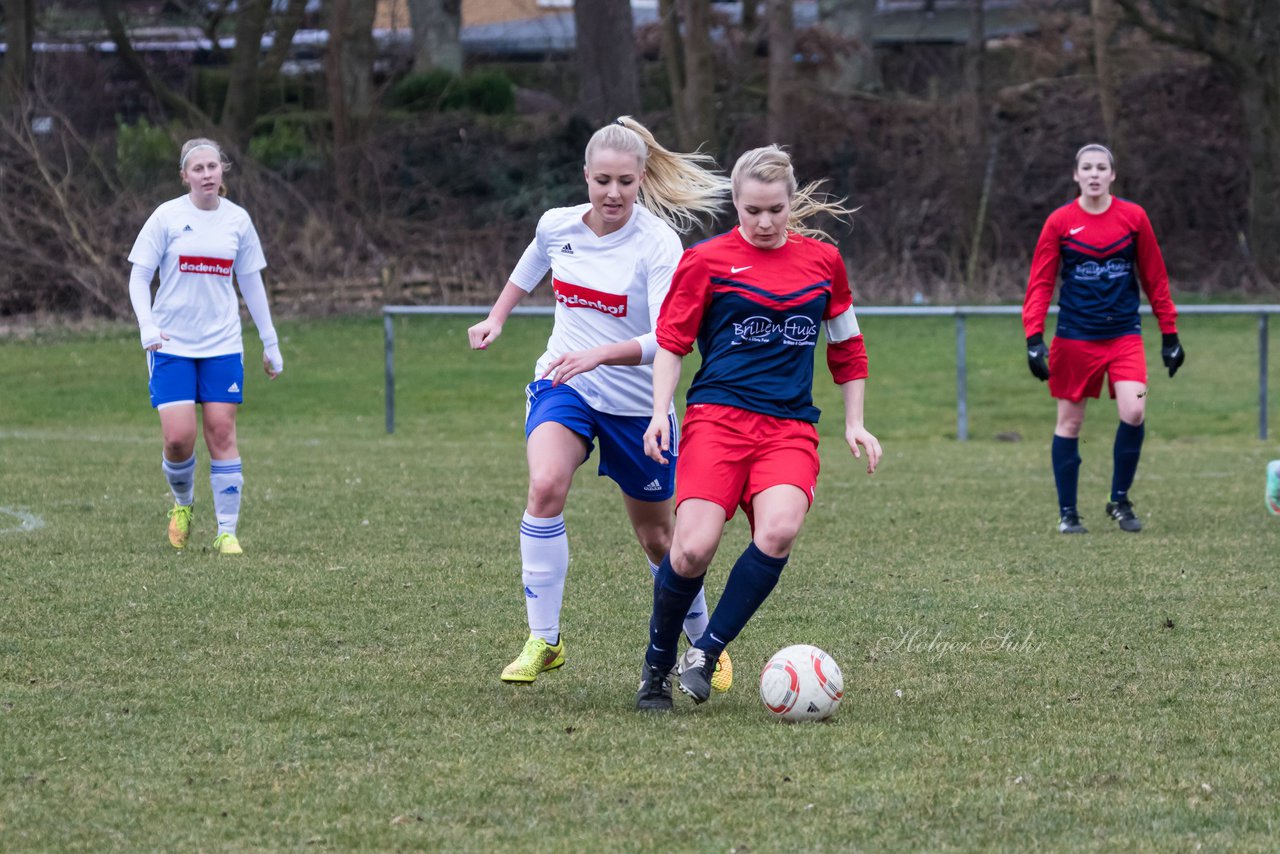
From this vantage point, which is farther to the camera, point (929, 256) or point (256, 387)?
point (929, 256)

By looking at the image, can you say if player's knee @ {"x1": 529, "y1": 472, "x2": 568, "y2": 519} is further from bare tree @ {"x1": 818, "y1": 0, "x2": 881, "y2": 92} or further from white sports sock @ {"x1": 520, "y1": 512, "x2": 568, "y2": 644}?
bare tree @ {"x1": 818, "y1": 0, "x2": 881, "y2": 92}

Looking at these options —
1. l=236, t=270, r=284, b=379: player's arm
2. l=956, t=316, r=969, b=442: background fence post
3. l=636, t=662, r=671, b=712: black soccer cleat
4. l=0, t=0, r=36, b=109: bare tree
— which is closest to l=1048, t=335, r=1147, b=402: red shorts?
l=236, t=270, r=284, b=379: player's arm

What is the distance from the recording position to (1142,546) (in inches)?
341

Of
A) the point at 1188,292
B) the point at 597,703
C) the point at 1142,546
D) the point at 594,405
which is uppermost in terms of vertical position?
the point at 594,405

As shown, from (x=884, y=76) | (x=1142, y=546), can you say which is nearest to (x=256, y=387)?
(x=1142, y=546)

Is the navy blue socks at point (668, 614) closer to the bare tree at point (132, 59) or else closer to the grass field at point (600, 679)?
the grass field at point (600, 679)

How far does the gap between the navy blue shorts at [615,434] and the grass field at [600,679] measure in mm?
652

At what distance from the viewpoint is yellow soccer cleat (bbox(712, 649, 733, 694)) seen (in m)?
5.39

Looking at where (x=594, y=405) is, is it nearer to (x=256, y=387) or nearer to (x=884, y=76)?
(x=256, y=387)

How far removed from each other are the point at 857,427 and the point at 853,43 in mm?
26178

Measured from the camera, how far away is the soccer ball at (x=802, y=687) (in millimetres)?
4883

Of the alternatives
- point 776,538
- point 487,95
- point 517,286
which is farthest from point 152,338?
point 487,95

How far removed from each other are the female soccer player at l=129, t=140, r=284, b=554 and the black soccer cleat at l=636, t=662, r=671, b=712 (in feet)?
11.9

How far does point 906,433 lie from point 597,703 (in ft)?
37.4
